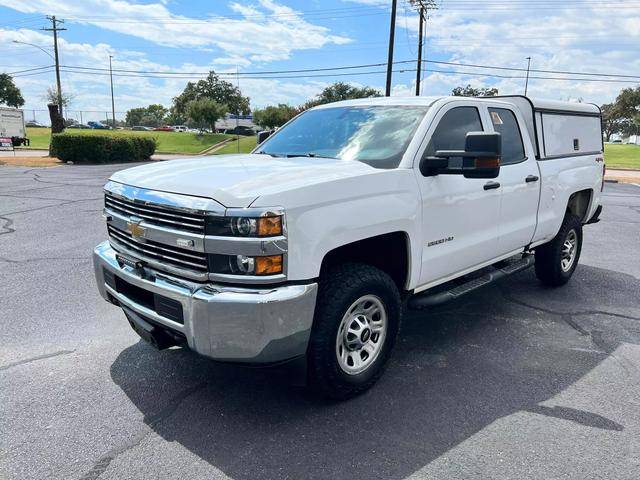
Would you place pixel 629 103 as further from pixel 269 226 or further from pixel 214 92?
pixel 269 226

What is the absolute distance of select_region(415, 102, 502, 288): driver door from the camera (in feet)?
11.9

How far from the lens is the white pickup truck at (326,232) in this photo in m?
2.66

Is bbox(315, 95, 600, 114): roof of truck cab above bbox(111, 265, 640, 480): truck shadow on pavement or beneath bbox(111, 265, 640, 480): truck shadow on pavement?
above

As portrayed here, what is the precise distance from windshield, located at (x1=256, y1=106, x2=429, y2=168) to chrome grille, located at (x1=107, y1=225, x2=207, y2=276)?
1420 millimetres

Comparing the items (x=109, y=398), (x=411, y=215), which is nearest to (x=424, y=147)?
(x=411, y=215)

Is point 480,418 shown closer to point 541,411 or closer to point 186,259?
point 541,411

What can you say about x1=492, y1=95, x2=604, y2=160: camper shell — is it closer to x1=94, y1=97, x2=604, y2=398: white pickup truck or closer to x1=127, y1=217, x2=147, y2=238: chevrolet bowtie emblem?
x1=94, y1=97, x2=604, y2=398: white pickup truck

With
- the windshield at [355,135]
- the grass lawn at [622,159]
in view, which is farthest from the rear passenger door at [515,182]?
the grass lawn at [622,159]

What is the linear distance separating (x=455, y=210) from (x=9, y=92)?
9258 centimetres

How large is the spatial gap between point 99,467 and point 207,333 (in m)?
0.88

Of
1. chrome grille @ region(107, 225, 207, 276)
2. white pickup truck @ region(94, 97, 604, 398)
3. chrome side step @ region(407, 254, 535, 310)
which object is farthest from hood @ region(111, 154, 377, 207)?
chrome side step @ region(407, 254, 535, 310)

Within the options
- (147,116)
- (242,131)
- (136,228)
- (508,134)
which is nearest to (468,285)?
(508,134)

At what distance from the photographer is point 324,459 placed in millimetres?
2695

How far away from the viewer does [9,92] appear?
3098 inches
